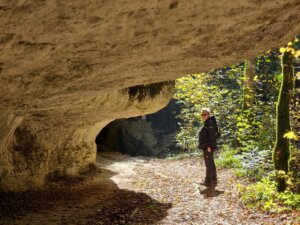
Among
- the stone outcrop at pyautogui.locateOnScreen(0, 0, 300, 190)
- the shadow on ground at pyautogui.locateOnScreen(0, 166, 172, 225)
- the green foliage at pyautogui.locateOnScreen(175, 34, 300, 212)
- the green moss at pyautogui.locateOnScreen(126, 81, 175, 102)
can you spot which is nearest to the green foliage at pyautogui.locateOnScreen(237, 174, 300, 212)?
the green foliage at pyautogui.locateOnScreen(175, 34, 300, 212)

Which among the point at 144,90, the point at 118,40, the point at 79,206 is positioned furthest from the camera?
the point at 144,90

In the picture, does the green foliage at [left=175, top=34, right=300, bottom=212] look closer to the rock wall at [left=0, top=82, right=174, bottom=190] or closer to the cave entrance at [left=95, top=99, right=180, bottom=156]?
the rock wall at [left=0, top=82, right=174, bottom=190]

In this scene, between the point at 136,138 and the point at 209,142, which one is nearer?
the point at 209,142

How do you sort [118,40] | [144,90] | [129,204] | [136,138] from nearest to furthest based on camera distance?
[118,40] → [129,204] → [144,90] → [136,138]

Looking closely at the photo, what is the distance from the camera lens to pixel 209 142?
9.45 metres

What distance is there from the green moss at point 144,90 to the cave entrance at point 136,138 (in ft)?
38.6

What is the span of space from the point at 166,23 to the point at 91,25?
2.44 ft

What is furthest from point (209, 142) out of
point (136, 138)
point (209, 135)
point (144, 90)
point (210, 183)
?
point (136, 138)

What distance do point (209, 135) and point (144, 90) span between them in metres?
2.24

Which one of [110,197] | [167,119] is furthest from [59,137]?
[167,119]

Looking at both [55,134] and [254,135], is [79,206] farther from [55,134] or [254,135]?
[254,135]

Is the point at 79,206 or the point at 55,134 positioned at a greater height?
the point at 55,134

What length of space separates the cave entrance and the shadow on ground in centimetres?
1225

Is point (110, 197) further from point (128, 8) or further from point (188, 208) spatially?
point (128, 8)
